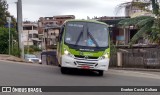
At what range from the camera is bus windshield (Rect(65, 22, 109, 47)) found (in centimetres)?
1900

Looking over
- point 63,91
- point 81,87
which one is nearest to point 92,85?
point 81,87

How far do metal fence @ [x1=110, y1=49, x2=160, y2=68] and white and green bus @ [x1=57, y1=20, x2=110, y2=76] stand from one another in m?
10.3

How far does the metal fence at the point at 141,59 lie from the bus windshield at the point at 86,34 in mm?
10389

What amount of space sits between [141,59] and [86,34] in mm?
11653

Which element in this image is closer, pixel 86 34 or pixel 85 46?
pixel 85 46

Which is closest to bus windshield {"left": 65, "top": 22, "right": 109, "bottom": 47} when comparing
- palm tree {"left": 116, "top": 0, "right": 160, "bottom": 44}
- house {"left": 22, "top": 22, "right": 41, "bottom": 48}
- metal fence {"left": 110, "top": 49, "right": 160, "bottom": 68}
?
metal fence {"left": 110, "top": 49, "right": 160, "bottom": 68}

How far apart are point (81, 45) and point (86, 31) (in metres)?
0.88

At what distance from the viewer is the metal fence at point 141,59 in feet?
95.6

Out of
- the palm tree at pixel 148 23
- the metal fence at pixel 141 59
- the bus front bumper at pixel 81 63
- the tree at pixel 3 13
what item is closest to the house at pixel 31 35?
the tree at pixel 3 13

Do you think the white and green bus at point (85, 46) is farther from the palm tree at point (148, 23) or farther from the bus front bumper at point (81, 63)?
the palm tree at point (148, 23)

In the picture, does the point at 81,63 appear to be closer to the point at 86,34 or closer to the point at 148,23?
the point at 86,34

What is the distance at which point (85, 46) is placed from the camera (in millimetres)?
18750

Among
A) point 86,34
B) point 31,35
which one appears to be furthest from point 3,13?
point 86,34

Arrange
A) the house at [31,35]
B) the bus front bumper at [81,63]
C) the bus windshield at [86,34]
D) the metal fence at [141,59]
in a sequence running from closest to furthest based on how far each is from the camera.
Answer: the bus front bumper at [81,63], the bus windshield at [86,34], the metal fence at [141,59], the house at [31,35]
